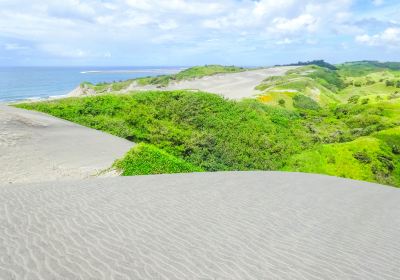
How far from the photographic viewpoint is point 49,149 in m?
23.7

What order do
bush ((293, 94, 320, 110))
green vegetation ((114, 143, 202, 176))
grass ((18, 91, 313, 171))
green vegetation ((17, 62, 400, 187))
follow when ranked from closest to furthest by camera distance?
green vegetation ((114, 143, 202, 176)), green vegetation ((17, 62, 400, 187)), grass ((18, 91, 313, 171)), bush ((293, 94, 320, 110))

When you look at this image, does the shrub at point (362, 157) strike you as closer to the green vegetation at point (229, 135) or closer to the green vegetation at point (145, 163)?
the green vegetation at point (229, 135)

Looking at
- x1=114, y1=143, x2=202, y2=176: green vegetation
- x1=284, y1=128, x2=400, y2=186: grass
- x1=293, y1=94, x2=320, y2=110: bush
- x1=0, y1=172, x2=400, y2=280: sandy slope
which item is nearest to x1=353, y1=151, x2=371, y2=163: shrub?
x1=284, y1=128, x2=400, y2=186: grass

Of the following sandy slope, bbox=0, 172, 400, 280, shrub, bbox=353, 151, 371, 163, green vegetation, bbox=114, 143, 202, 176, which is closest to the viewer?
sandy slope, bbox=0, 172, 400, 280

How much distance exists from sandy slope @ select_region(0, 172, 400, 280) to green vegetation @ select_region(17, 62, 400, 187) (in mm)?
7232

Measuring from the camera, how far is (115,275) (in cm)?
674

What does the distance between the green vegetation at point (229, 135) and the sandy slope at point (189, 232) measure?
23.7ft

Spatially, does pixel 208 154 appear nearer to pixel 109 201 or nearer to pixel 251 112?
pixel 251 112

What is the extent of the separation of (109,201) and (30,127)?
17034 mm

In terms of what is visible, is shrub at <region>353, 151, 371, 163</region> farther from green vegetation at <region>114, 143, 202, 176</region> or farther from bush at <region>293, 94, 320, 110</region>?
bush at <region>293, 94, 320, 110</region>

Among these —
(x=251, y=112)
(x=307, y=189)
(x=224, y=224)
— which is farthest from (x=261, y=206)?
(x=251, y=112)

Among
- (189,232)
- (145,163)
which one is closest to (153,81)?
(145,163)

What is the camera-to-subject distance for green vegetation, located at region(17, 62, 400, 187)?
95.0 ft

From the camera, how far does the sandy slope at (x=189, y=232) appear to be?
729 centimetres
